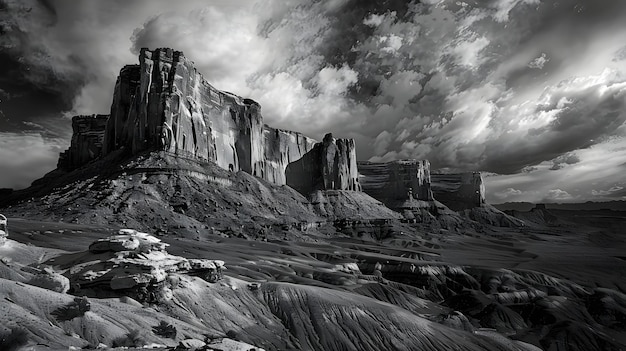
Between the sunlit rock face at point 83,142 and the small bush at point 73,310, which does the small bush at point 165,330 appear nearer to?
the small bush at point 73,310

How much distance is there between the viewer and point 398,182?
17862cm

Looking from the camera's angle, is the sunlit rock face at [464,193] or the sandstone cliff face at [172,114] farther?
the sunlit rock face at [464,193]

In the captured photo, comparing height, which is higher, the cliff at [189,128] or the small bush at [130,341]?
the cliff at [189,128]

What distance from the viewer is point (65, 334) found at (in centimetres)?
1534

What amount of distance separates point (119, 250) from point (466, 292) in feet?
160

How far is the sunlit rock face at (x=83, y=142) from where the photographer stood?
119 metres

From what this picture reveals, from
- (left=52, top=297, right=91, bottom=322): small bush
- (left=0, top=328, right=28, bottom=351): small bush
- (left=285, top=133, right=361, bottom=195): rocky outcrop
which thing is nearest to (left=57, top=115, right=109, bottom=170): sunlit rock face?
(left=285, top=133, right=361, bottom=195): rocky outcrop

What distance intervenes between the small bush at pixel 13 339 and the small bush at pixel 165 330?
774 centimetres

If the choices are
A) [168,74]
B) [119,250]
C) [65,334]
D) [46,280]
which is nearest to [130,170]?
[168,74]

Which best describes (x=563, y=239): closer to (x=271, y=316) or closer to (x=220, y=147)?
(x=220, y=147)

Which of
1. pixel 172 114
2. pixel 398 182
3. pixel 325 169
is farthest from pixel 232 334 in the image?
pixel 398 182

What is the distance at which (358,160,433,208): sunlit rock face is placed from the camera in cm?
17500

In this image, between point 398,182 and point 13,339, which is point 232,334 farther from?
point 398,182

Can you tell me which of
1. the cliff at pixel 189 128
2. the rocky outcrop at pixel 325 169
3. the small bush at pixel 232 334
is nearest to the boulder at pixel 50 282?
the small bush at pixel 232 334
